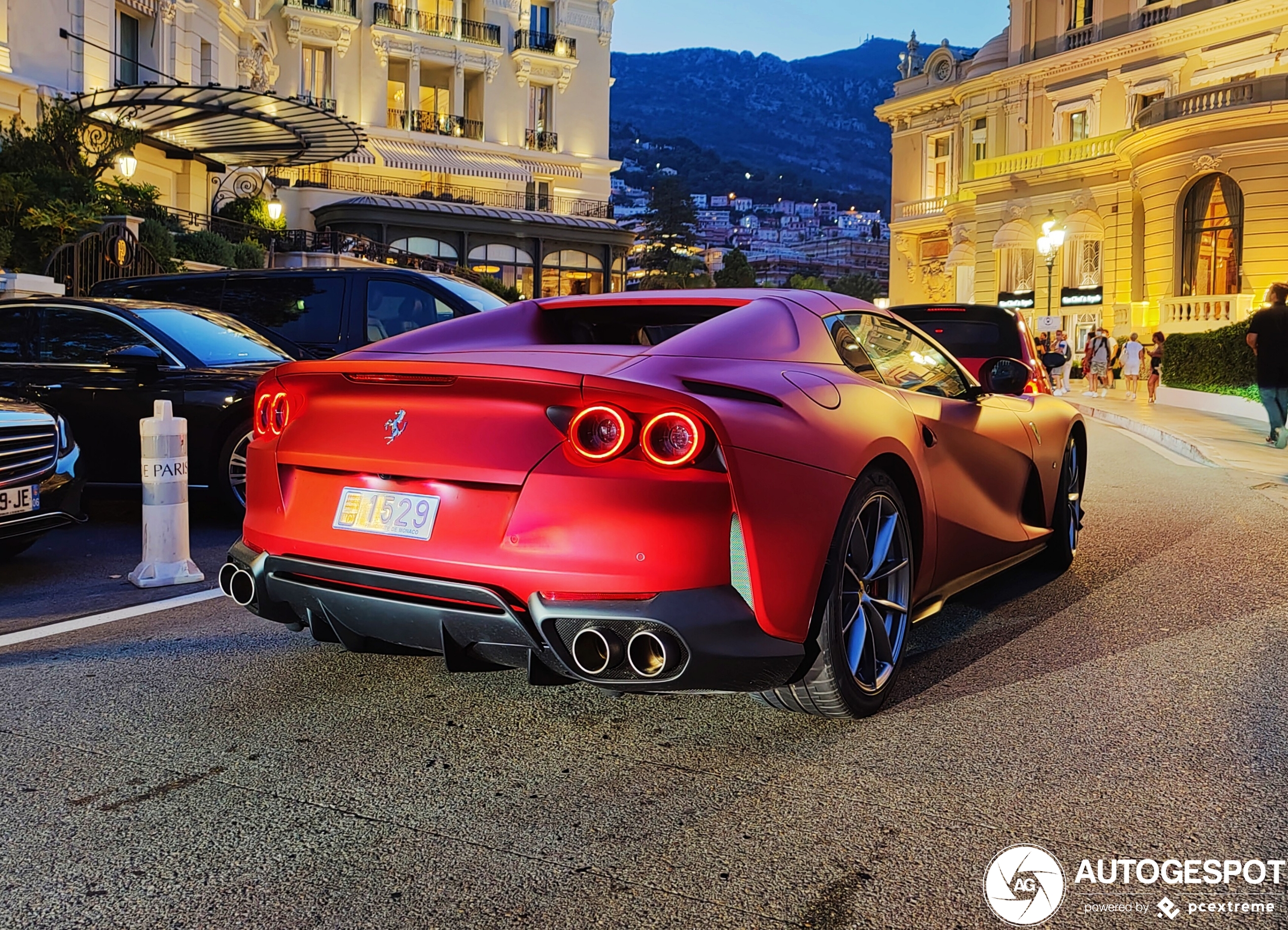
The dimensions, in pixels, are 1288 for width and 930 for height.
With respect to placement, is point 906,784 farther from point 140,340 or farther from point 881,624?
point 140,340

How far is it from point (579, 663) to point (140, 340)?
6.29 m

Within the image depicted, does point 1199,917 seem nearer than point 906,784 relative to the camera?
Yes

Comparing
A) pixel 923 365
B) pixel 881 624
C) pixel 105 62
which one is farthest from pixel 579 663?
pixel 105 62

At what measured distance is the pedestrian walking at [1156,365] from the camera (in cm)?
2480

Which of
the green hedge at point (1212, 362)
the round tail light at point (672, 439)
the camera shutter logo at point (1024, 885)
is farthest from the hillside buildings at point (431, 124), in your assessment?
the camera shutter logo at point (1024, 885)

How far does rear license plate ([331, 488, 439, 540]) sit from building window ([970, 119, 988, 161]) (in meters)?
52.2

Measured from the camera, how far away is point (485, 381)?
3.27m

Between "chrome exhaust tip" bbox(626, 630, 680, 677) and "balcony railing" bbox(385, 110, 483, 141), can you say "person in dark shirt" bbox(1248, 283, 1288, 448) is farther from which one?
"balcony railing" bbox(385, 110, 483, 141)

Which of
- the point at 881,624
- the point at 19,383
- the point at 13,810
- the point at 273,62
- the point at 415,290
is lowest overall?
the point at 13,810

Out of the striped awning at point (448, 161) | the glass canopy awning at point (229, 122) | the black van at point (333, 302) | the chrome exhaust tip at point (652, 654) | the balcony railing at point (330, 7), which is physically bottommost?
the chrome exhaust tip at point (652, 654)

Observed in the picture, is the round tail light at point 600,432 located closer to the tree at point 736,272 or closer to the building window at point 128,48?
the building window at point 128,48

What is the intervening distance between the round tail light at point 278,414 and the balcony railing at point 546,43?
57351 mm

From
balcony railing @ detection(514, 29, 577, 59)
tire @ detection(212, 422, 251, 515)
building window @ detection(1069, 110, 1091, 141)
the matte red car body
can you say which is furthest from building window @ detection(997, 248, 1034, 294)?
the matte red car body

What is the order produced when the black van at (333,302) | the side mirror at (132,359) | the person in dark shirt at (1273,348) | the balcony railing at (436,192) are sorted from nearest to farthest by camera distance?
the side mirror at (132,359) → the black van at (333,302) → the person in dark shirt at (1273,348) → the balcony railing at (436,192)
